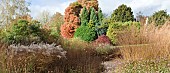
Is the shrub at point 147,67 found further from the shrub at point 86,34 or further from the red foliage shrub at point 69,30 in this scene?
the red foliage shrub at point 69,30

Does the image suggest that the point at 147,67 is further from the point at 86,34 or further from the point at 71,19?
the point at 71,19

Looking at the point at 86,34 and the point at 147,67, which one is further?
the point at 86,34

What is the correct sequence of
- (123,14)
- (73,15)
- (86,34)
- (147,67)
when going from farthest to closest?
1. (73,15)
2. (123,14)
3. (86,34)
4. (147,67)

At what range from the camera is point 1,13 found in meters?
20.0

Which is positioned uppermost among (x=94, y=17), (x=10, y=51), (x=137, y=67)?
(x=94, y=17)

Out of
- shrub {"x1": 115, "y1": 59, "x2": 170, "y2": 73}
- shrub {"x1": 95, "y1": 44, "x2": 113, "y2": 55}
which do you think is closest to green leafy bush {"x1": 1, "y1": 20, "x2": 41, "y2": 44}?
shrub {"x1": 95, "y1": 44, "x2": 113, "y2": 55}

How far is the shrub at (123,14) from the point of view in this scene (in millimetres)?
19516

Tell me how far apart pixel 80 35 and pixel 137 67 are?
35.4 feet

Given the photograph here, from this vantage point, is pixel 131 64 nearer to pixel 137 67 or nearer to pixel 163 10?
pixel 137 67

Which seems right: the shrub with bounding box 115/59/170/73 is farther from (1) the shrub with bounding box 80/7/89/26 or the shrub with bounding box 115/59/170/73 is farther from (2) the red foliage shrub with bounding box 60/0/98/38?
(2) the red foliage shrub with bounding box 60/0/98/38

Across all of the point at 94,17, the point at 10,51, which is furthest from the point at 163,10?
the point at 10,51

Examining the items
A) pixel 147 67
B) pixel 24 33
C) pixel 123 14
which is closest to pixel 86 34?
pixel 123 14

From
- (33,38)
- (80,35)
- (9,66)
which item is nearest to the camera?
(9,66)

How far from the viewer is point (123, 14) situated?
19609 millimetres
